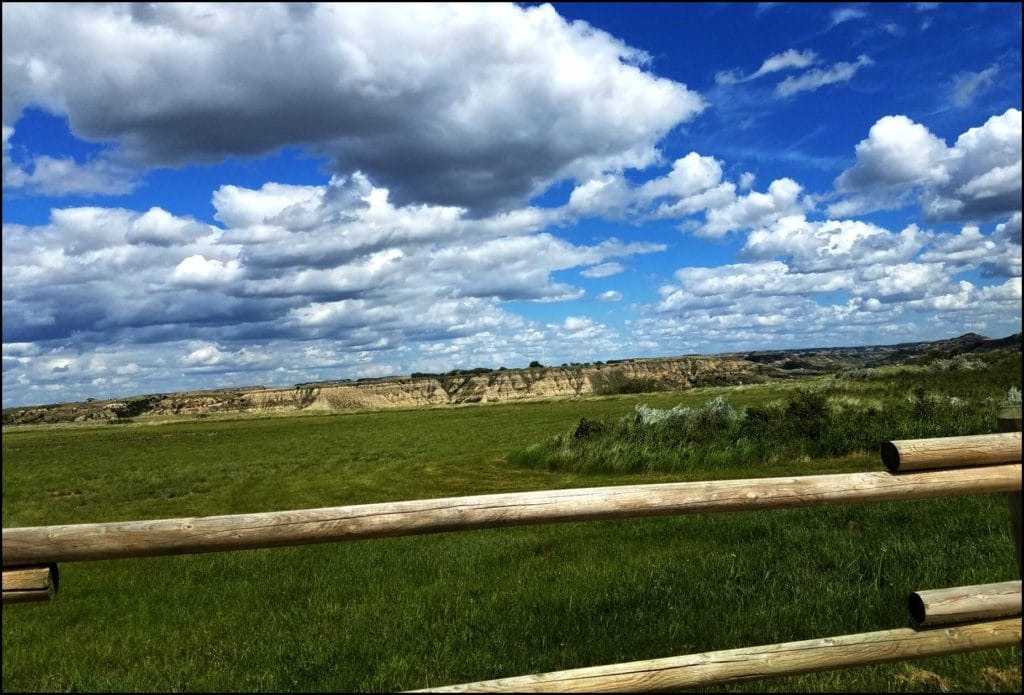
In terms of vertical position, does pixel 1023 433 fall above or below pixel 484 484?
above

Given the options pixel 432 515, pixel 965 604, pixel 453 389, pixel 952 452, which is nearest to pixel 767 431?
pixel 965 604

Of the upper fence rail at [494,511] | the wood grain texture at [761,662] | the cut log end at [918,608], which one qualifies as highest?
the upper fence rail at [494,511]

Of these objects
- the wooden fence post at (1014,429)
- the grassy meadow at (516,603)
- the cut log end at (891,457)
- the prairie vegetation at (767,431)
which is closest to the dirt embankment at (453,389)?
the prairie vegetation at (767,431)

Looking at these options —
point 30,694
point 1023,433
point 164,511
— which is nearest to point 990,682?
point 1023,433

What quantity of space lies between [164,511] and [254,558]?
35.8 feet

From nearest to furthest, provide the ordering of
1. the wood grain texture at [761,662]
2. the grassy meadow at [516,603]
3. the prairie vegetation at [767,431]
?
1. the wood grain texture at [761,662]
2. the grassy meadow at [516,603]
3. the prairie vegetation at [767,431]

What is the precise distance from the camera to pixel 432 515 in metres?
3.91

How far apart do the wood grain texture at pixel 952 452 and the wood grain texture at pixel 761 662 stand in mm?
980

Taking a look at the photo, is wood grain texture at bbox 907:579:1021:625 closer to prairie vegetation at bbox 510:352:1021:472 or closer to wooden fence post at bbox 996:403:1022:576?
wooden fence post at bbox 996:403:1022:576

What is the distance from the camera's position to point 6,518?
21.2 meters

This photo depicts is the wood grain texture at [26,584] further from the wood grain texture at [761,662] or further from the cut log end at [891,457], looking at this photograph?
the cut log end at [891,457]

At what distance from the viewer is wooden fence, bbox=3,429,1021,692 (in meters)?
3.77

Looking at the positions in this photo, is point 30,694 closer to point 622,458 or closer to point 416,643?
point 416,643

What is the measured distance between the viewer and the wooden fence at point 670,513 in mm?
3771
